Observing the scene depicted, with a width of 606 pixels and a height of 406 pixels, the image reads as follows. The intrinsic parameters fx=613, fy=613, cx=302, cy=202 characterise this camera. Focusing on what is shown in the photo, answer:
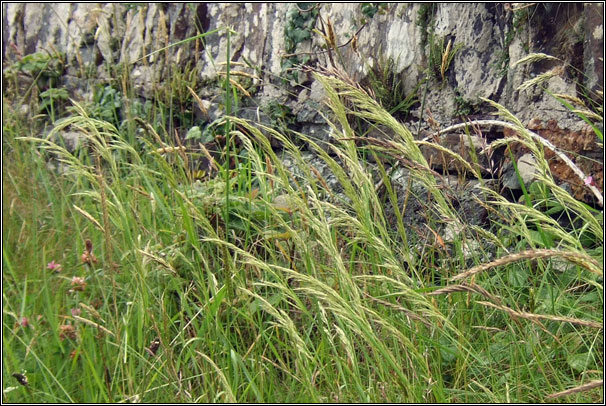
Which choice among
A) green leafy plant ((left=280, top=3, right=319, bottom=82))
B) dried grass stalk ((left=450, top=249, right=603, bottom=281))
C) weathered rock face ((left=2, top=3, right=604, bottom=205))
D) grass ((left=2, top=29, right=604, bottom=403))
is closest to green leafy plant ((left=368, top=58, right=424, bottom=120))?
weathered rock face ((left=2, top=3, right=604, bottom=205))

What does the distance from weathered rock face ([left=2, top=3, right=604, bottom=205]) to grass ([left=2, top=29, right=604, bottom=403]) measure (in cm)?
37

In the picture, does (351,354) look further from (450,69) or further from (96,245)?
(96,245)

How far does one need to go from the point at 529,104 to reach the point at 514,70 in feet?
0.43

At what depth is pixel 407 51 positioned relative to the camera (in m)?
2.46

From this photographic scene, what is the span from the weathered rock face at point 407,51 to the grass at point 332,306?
1.23ft

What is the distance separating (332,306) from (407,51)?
152cm

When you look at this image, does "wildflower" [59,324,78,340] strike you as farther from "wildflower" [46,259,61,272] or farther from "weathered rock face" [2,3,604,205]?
"weathered rock face" [2,3,604,205]

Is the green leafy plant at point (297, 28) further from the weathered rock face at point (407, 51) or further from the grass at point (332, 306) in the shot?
the grass at point (332, 306)

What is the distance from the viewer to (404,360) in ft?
4.98

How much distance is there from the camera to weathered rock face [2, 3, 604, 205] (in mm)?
2082

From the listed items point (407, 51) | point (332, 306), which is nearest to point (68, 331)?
point (332, 306)

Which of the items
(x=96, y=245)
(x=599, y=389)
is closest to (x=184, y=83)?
(x=96, y=245)

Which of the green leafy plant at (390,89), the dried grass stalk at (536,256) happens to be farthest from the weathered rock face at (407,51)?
the dried grass stalk at (536,256)

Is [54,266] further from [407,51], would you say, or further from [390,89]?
[407,51]
